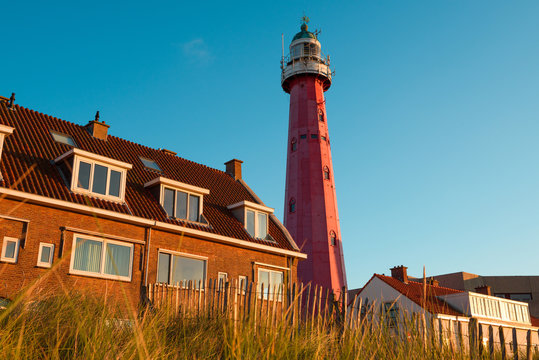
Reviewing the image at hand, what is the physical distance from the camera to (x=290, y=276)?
755 inches

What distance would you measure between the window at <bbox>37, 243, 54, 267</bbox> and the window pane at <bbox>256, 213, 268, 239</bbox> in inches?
314

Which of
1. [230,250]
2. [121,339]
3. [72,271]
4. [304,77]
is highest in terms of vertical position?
[304,77]

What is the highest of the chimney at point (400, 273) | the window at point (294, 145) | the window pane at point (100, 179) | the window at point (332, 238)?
the window at point (294, 145)

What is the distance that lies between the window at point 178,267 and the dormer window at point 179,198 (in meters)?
1.43

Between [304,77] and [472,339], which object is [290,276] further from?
[304,77]

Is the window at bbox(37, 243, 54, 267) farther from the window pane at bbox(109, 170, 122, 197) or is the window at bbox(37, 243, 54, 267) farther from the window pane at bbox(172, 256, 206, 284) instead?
the window pane at bbox(172, 256, 206, 284)

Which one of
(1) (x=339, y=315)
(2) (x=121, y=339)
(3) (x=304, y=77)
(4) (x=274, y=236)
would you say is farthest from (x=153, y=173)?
(3) (x=304, y=77)

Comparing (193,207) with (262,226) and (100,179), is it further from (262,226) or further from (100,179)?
(100,179)

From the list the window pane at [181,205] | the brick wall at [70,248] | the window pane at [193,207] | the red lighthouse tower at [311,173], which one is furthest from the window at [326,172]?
the window pane at [181,205]

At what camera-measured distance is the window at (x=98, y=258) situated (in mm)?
13900

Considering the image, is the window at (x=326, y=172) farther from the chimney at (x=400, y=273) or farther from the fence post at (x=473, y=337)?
the fence post at (x=473, y=337)

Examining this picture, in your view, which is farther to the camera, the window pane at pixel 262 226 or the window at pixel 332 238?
the window at pixel 332 238

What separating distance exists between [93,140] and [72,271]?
6118 mm

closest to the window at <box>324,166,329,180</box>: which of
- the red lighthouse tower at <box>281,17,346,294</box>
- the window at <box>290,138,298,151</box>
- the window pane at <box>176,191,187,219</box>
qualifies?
the red lighthouse tower at <box>281,17,346,294</box>
